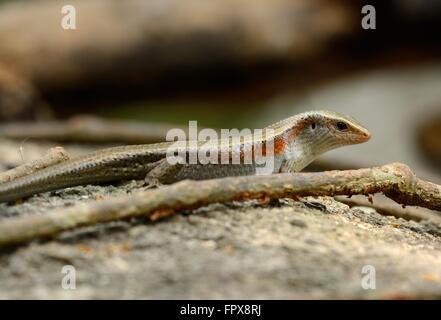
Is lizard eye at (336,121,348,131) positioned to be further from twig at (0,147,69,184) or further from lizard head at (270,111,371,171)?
twig at (0,147,69,184)

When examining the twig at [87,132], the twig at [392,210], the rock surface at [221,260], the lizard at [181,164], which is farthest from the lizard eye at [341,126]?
the twig at [87,132]

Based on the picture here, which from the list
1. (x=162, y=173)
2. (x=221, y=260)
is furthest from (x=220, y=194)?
(x=162, y=173)

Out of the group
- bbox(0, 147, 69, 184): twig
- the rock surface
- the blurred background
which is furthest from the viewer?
the blurred background

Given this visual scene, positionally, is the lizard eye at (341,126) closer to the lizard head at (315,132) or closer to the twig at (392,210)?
the lizard head at (315,132)

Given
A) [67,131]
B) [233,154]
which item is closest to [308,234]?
[233,154]

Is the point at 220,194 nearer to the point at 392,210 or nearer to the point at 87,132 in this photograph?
the point at 392,210

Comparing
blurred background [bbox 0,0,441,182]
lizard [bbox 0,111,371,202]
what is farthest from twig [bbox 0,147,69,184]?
blurred background [bbox 0,0,441,182]
